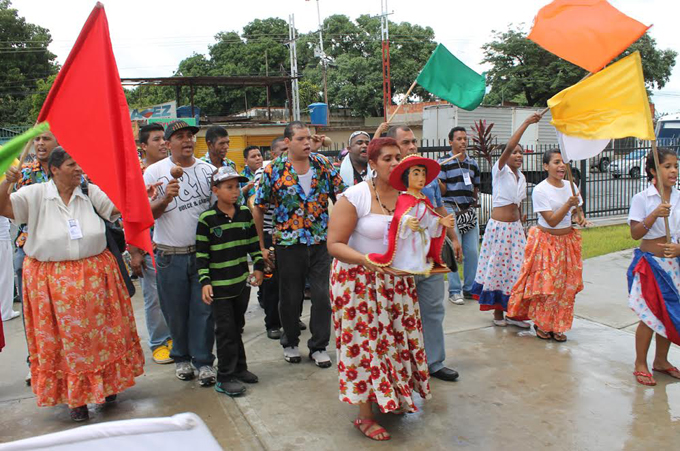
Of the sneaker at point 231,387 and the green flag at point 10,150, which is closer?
the green flag at point 10,150

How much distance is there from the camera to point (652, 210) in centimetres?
435

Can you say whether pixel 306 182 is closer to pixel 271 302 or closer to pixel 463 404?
pixel 271 302

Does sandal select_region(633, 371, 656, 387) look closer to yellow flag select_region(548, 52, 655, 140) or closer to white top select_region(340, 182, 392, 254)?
yellow flag select_region(548, 52, 655, 140)

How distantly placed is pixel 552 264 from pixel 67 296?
399cm

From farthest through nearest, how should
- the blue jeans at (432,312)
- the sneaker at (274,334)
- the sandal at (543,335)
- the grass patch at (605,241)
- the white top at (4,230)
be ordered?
1. the grass patch at (605,241)
2. the white top at (4,230)
3. the sneaker at (274,334)
4. the sandal at (543,335)
5. the blue jeans at (432,312)

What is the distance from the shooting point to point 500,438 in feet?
11.6

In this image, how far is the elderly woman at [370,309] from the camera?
3576mm

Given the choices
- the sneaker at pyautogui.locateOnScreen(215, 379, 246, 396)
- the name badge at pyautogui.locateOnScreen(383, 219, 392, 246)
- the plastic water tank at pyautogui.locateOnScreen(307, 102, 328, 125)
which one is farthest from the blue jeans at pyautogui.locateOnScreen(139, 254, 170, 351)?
the plastic water tank at pyautogui.locateOnScreen(307, 102, 328, 125)

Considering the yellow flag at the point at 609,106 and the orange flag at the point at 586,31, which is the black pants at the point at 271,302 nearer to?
the yellow flag at the point at 609,106

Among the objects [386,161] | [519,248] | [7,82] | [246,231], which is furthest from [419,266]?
[7,82]

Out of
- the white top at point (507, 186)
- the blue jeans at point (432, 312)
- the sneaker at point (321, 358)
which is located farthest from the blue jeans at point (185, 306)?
the white top at point (507, 186)

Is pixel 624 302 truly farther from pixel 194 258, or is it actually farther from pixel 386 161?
pixel 194 258

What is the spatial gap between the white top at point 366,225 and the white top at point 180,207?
4.61ft

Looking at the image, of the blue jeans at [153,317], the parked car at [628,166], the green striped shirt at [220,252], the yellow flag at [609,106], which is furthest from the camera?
the parked car at [628,166]
